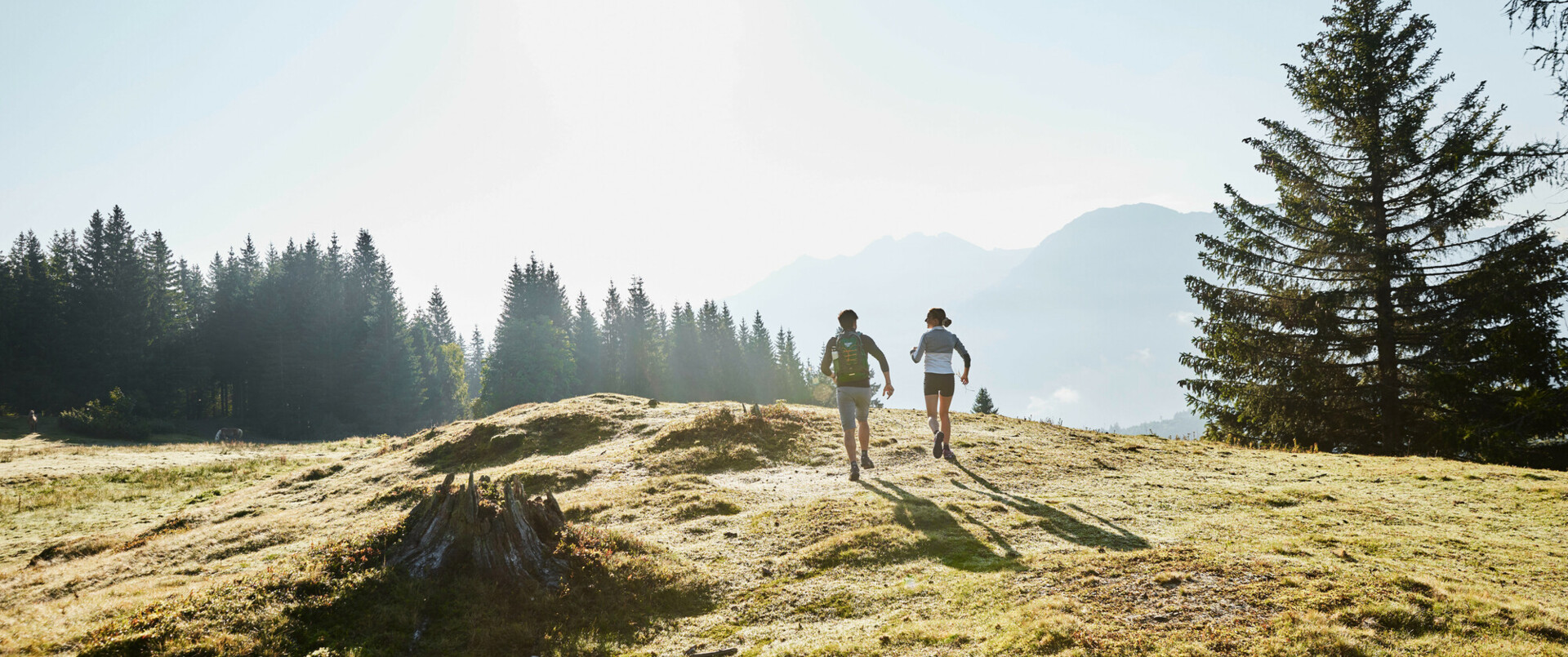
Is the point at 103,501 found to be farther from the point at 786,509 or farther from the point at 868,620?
the point at 868,620

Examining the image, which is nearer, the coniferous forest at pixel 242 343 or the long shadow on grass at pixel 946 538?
the long shadow on grass at pixel 946 538

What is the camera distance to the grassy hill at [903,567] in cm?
476

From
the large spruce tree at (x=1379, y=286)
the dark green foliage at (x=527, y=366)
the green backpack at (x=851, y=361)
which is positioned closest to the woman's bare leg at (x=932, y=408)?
the green backpack at (x=851, y=361)

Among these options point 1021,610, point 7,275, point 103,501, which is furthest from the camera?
point 7,275

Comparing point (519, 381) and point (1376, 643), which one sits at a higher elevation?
point (519, 381)

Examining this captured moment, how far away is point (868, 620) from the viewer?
5.52 meters

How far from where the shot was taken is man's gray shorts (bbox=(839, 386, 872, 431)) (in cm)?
1105

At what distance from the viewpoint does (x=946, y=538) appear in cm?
758

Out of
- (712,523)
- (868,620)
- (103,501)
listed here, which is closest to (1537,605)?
(868,620)

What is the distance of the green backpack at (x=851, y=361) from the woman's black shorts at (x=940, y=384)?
1344mm

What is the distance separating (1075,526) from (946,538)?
1672mm

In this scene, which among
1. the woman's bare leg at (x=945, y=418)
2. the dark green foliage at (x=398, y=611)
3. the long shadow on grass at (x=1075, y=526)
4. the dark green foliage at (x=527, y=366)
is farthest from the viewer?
the dark green foliage at (x=527, y=366)

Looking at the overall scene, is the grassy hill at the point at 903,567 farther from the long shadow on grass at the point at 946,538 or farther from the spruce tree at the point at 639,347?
the spruce tree at the point at 639,347

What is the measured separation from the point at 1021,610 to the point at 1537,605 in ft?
11.6
